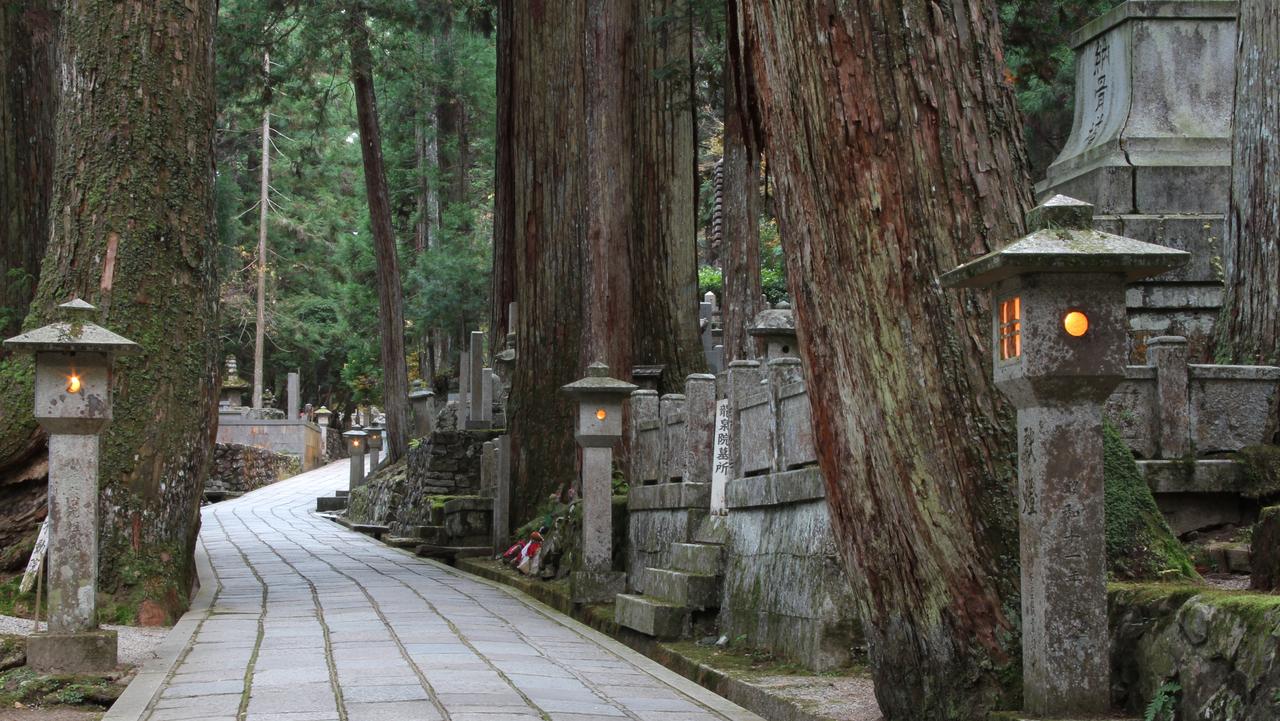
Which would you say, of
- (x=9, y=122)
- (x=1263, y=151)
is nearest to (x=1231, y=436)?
(x=1263, y=151)

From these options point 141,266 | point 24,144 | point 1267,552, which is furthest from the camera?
point 24,144

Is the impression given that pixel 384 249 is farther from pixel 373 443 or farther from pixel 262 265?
pixel 262 265

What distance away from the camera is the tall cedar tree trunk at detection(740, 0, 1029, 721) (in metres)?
4.61

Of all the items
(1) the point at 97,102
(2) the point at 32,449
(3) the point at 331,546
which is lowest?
(3) the point at 331,546

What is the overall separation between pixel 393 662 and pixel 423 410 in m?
21.0

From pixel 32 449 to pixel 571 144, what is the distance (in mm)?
8173

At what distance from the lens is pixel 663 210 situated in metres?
15.3

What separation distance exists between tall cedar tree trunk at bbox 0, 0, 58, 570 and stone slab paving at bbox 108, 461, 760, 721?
3.16 m

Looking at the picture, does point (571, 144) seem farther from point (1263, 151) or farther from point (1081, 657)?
point (1081, 657)

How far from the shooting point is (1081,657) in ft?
13.1

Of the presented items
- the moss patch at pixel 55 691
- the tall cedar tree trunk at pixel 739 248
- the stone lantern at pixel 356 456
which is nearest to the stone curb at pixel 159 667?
the moss patch at pixel 55 691

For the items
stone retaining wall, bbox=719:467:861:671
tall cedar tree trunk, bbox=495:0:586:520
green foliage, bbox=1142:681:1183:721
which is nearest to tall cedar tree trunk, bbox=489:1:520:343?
tall cedar tree trunk, bbox=495:0:586:520

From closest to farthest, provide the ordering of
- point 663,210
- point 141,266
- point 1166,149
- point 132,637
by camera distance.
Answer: point 132,637
point 141,266
point 1166,149
point 663,210

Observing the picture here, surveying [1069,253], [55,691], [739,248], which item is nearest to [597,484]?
[739,248]
